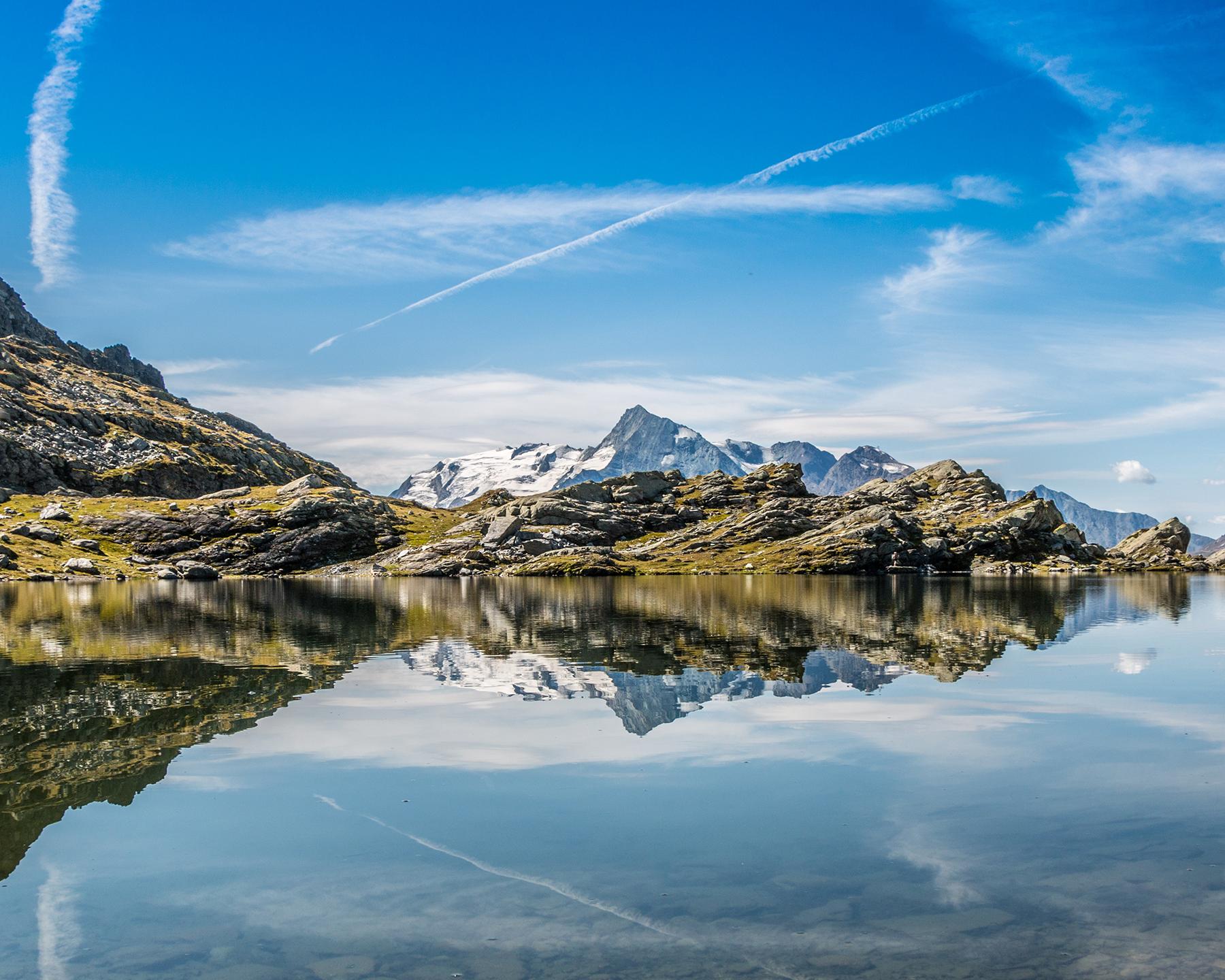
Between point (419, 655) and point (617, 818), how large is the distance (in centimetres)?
4663

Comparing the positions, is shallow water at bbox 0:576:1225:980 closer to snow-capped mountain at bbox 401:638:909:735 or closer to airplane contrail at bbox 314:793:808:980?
airplane contrail at bbox 314:793:808:980

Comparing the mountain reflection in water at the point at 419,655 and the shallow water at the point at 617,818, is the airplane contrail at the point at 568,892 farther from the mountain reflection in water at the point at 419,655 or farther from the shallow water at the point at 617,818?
the mountain reflection in water at the point at 419,655

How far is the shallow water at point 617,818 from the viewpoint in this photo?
18.9 m

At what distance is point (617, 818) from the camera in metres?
27.4

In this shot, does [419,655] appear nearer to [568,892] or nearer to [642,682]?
[642,682]

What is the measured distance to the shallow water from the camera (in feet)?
62.1

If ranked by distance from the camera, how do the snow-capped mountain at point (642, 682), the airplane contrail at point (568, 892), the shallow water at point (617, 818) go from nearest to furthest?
the airplane contrail at point (568, 892)
the shallow water at point (617, 818)
the snow-capped mountain at point (642, 682)

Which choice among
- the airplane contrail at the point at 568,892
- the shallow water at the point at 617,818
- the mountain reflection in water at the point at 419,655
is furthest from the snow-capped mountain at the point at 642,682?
the airplane contrail at the point at 568,892

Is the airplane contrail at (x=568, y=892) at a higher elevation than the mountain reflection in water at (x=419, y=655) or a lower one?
higher

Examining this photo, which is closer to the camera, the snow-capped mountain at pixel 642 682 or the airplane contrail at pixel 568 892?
the airplane contrail at pixel 568 892

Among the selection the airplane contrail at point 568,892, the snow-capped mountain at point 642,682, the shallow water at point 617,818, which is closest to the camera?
the airplane contrail at point 568,892

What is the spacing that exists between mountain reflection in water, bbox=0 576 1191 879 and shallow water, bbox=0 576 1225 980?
454 mm

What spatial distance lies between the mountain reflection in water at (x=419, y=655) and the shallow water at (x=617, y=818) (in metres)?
0.45

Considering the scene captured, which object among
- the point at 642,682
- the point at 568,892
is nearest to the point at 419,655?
the point at 642,682
